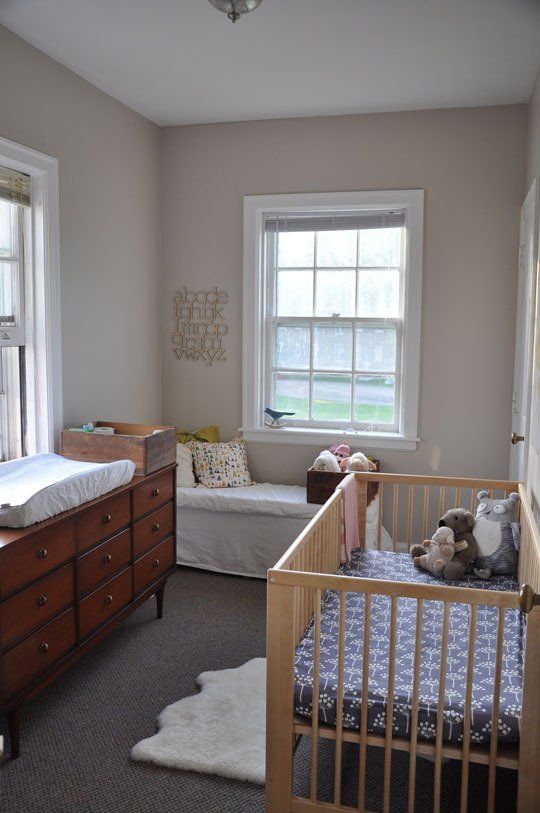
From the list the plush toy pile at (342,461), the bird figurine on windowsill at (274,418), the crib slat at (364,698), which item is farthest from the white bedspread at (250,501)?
the crib slat at (364,698)

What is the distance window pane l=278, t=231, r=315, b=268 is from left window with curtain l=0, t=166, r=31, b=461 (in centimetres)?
165

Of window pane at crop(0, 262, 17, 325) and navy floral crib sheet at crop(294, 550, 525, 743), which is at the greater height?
window pane at crop(0, 262, 17, 325)

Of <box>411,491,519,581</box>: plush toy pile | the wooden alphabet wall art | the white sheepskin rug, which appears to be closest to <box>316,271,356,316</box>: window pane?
the wooden alphabet wall art

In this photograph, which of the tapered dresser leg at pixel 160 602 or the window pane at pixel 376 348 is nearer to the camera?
the tapered dresser leg at pixel 160 602

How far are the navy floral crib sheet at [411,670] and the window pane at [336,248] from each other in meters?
2.26

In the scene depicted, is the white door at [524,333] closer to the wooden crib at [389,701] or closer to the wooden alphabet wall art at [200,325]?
the wooden crib at [389,701]

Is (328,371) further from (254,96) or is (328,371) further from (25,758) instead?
(25,758)

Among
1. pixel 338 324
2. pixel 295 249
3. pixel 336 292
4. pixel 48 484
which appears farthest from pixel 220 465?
pixel 48 484

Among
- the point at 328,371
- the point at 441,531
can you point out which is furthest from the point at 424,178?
the point at 441,531

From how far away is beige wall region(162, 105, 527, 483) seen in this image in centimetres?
388

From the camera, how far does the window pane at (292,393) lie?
437 cm

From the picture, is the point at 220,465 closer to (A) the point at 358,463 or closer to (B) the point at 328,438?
(B) the point at 328,438

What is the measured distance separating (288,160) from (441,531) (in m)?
2.43

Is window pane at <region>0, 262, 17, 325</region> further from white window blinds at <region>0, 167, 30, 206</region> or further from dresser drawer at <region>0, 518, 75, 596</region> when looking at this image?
dresser drawer at <region>0, 518, 75, 596</region>
